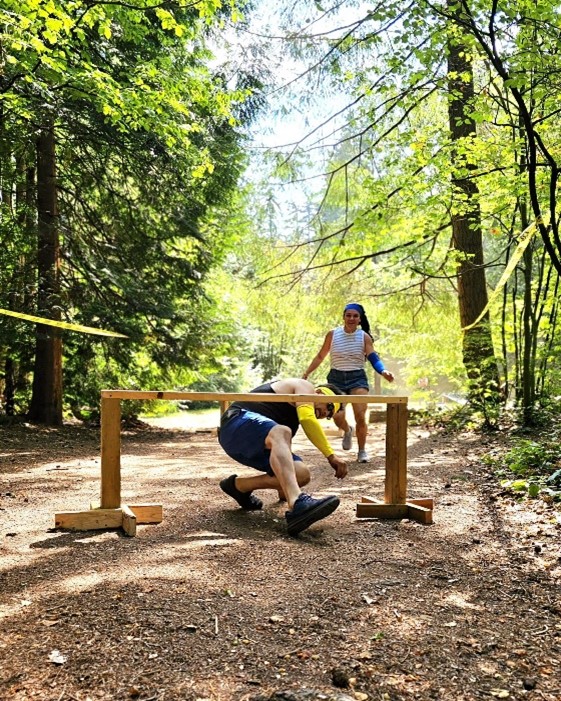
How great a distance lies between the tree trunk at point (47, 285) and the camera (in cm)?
902

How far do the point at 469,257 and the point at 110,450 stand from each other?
6.84m

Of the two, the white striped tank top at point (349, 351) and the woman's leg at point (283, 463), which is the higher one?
the white striped tank top at point (349, 351)

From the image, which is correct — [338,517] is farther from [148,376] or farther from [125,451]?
[148,376]

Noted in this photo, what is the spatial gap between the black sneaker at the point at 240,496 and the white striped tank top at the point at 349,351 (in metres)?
2.92

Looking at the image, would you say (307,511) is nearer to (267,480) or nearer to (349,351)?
(267,480)

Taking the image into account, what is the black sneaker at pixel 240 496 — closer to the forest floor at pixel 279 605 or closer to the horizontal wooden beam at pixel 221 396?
the forest floor at pixel 279 605

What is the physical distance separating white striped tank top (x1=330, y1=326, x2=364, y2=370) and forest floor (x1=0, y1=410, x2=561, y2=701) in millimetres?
2438

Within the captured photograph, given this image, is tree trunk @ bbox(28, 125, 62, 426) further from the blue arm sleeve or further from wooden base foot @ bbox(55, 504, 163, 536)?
wooden base foot @ bbox(55, 504, 163, 536)

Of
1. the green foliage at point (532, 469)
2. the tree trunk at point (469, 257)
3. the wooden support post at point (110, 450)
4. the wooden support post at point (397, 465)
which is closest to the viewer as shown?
the wooden support post at point (110, 450)

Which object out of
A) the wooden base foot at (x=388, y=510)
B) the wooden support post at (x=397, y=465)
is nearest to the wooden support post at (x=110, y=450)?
the wooden base foot at (x=388, y=510)

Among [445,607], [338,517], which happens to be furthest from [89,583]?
[338,517]

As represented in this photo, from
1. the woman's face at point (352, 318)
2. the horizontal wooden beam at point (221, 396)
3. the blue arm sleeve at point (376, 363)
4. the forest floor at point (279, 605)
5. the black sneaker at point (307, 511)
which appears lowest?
the forest floor at point (279, 605)

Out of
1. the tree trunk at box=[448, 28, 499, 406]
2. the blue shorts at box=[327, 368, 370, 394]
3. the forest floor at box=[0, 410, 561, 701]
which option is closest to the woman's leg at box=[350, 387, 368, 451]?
the blue shorts at box=[327, 368, 370, 394]

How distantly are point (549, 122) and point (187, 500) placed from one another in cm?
493
